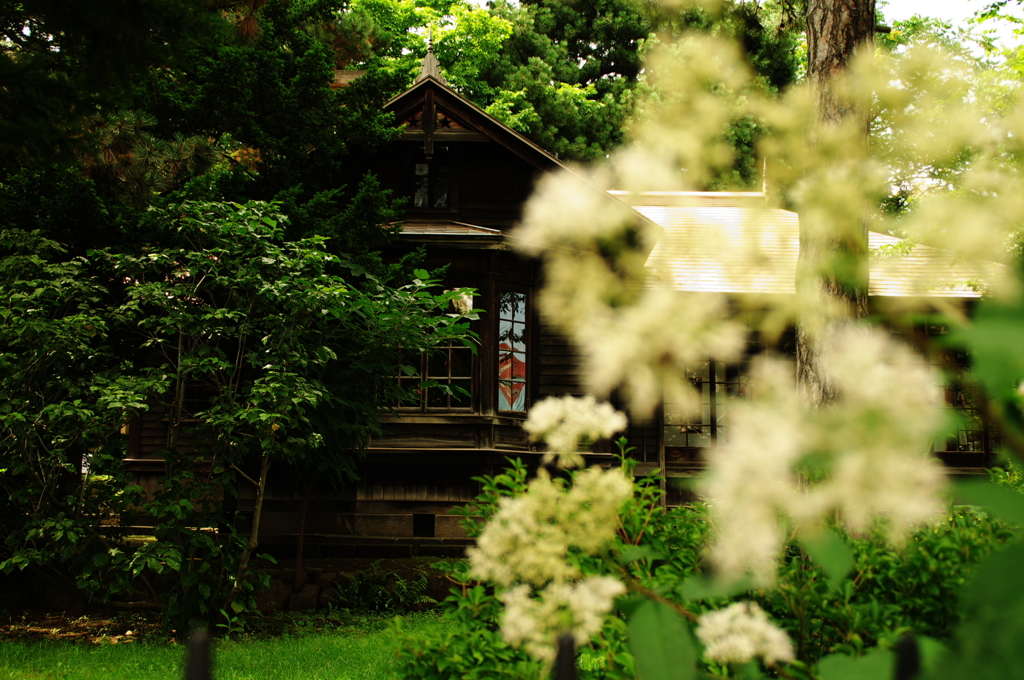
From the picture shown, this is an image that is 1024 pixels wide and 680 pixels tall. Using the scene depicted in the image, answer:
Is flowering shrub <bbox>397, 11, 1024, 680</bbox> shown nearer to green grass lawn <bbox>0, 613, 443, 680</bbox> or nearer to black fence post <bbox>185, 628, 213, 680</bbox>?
black fence post <bbox>185, 628, 213, 680</bbox>

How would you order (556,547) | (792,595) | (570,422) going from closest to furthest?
1. (556,547)
2. (570,422)
3. (792,595)

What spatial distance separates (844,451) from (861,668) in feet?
1.12

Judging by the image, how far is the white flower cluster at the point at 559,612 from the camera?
121 cm

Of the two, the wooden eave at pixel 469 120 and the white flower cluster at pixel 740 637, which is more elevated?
the wooden eave at pixel 469 120

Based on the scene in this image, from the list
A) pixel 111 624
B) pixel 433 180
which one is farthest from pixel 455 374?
pixel 111 624

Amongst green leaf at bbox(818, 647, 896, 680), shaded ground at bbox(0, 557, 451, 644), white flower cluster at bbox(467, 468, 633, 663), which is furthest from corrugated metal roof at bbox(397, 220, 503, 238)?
green leaf at bbox(818, 647, 896, 680)

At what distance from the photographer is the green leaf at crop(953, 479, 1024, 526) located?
2.09ft

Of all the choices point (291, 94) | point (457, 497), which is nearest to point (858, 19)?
point (291, 94)

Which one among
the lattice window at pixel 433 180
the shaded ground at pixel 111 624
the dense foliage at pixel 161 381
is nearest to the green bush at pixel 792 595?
the dense foliage at pixel 161 381

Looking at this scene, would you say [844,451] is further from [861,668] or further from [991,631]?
[861,668]

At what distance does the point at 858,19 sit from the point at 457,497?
8774 millimetres

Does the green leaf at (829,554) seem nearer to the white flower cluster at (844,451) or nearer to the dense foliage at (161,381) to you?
the white flower cluster at (844,451)

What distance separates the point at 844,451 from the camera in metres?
0.70

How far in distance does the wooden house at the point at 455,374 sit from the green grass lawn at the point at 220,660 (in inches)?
178
